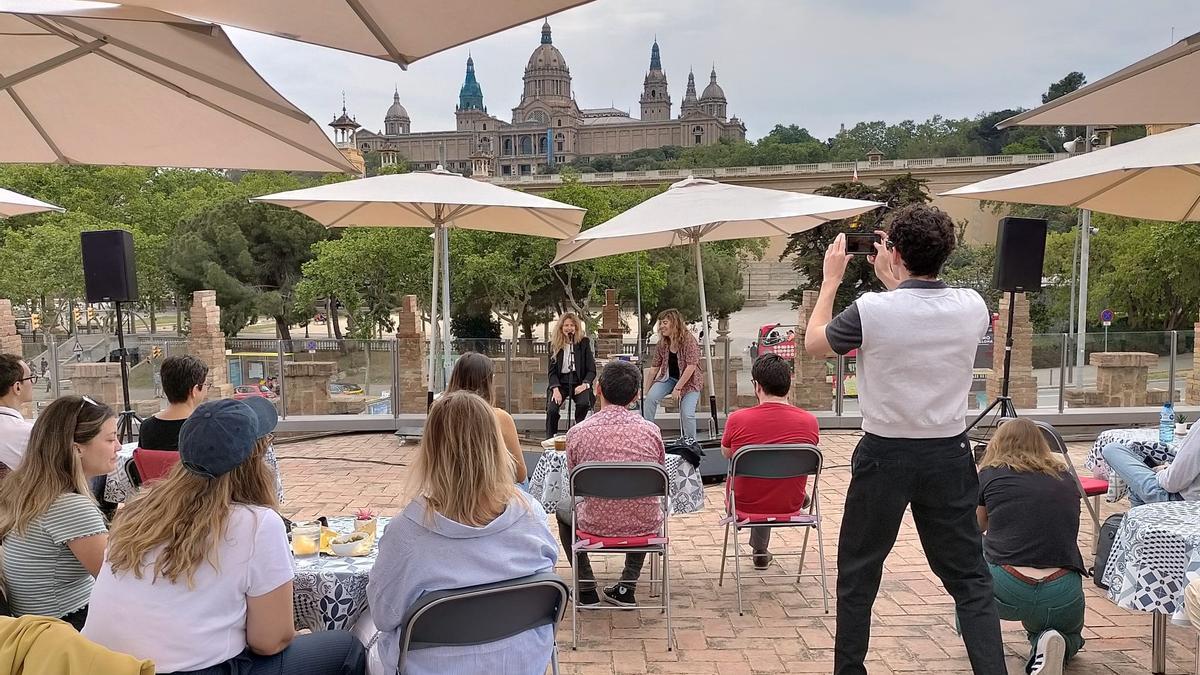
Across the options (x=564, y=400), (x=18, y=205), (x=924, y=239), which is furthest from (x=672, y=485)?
(x=18, y=205)

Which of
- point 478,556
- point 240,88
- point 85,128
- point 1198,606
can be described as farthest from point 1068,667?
point 85,128

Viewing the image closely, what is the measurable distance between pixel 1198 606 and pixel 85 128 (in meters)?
4.70

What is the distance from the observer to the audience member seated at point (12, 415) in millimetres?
3650

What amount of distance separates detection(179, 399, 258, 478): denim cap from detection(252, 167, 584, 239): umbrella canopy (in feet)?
14.4

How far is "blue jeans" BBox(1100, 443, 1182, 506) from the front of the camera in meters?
3.96

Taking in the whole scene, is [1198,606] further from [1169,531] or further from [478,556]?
[478,556]

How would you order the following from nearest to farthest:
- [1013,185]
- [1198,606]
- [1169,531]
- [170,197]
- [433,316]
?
1. [1198,606]
2. [1169,531]
3. [1013,185]
4. [433,316]
5. [170,197]

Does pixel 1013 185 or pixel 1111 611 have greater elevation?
pixel 1013 185

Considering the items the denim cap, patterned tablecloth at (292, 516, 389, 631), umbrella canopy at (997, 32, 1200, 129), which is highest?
umbrella canopy at (997, 32, 1200, 129)

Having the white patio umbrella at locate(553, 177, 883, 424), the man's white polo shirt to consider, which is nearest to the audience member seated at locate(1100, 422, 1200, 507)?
the white patio umbrella at locate(553, 177, 883, 424)

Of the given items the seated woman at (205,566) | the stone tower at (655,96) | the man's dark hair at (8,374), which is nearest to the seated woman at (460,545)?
the seated woman at (205,566)

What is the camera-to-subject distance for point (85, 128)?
3928 millimetres

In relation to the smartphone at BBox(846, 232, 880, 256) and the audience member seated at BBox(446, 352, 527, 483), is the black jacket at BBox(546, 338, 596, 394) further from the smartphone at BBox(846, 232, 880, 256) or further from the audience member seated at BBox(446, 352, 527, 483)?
the smartphone at BBox(846, 232, 880, 256)

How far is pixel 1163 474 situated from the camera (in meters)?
3.81
